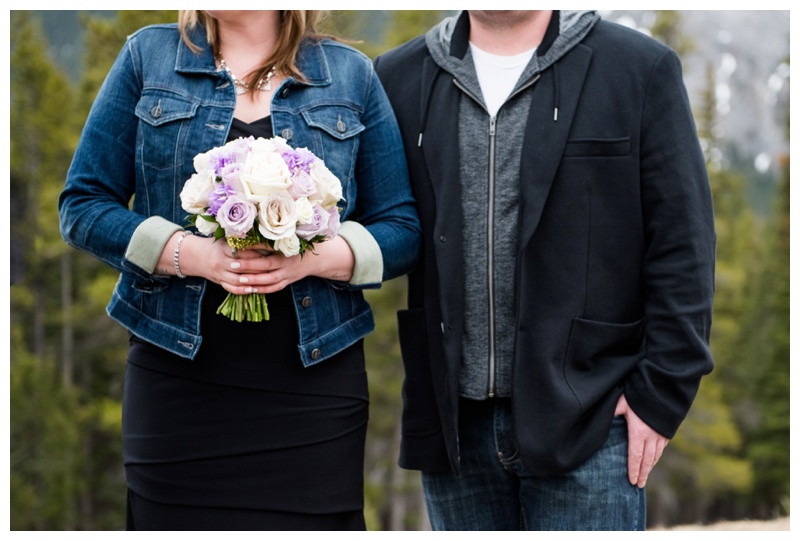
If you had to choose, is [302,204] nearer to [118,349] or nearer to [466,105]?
[466,105]

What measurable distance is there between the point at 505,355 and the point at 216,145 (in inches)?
50.2

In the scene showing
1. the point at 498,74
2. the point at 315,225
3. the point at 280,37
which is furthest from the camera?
the point at 498,74

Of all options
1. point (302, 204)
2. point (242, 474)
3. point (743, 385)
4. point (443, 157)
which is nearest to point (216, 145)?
point (302, 204)

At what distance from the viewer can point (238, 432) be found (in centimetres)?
300

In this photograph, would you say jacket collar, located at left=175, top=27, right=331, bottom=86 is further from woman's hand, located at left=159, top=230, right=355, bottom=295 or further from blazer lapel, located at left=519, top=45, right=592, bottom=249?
blazer lapel, located at left=519, top=45, right=592, bottom=249

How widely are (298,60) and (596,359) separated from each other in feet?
5.02

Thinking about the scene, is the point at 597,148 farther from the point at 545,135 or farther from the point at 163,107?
the point at 163,107

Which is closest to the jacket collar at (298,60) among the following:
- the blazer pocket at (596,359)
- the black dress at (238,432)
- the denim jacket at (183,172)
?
the denim jacket at (183,172)

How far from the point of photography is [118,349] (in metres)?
27.3

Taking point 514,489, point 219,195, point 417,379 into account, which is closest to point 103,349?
point 417,379

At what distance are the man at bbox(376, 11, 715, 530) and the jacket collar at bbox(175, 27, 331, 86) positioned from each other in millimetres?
425

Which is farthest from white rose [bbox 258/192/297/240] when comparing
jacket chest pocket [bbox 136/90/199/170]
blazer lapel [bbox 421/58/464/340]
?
blazer lapel [bbox 421/58/464/340]

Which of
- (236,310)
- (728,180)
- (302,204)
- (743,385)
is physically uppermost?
(302,204)

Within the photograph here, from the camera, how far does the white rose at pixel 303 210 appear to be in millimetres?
2697
